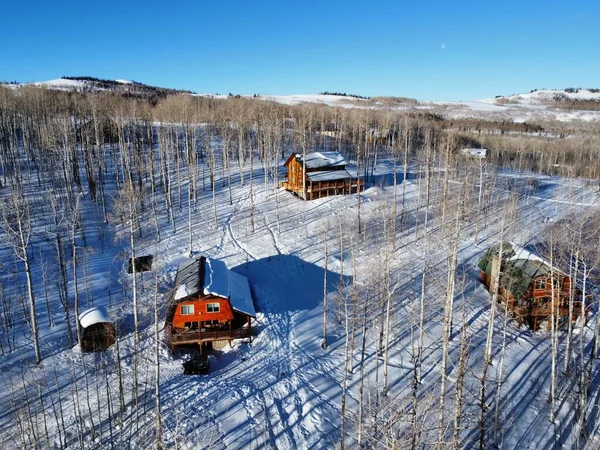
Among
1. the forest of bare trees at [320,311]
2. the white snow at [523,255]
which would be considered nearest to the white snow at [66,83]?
the forest of bare trees at [320,311]

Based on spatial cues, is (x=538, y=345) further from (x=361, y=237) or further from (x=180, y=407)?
(x=180, y=407)

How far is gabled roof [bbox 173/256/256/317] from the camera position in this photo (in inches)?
999

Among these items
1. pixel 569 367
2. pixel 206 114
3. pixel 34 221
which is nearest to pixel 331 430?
pixel 569 367

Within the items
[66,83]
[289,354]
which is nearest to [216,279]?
[289,354]

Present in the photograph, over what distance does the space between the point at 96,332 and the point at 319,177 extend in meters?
31.2

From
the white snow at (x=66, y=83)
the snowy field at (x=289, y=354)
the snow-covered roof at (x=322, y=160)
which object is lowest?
the snowy field at (x=289, y=354)

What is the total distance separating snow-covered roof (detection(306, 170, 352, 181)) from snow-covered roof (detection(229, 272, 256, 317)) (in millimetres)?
21264

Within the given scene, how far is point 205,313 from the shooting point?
84.2ft

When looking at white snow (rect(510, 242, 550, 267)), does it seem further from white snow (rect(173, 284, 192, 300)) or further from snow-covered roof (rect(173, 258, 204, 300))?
white snow (rect(173, 284, 192, 300))

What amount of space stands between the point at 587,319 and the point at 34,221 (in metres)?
47.7

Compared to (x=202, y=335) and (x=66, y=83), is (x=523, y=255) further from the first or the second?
(x=66, y=83)

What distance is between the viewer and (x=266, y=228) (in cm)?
4184

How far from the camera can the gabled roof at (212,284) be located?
25.4 m

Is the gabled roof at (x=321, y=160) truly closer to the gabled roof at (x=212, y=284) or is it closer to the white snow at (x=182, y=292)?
the gabled roof at (x=212, y=284)
